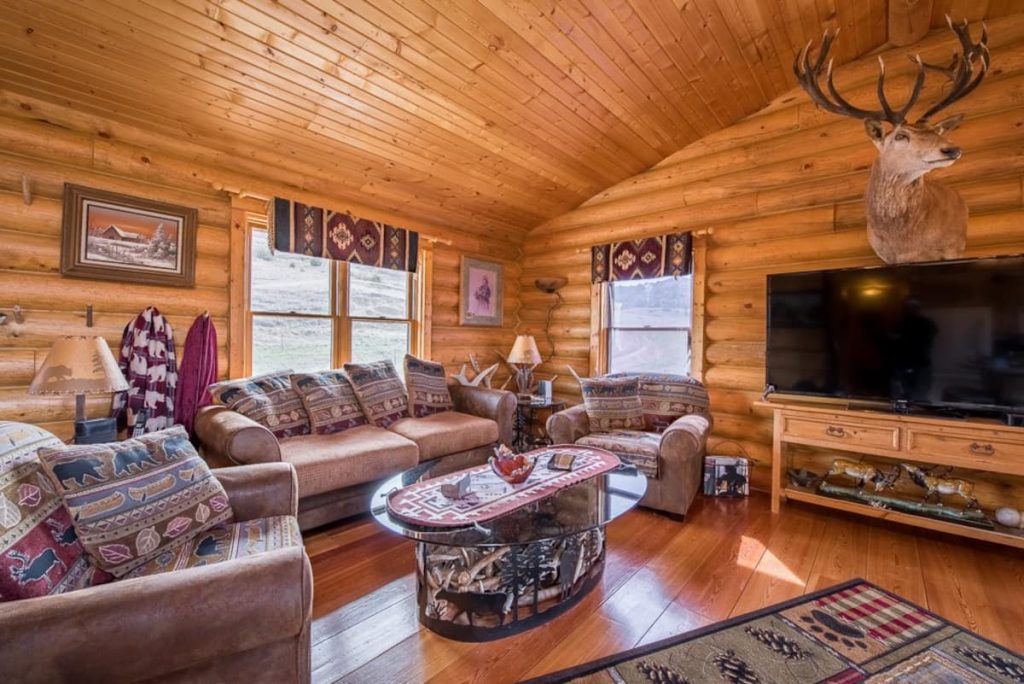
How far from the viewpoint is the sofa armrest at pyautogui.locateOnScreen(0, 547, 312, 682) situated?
94 centimetres

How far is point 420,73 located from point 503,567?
267 cm

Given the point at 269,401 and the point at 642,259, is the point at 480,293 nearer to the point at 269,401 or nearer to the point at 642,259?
the point at 642,259

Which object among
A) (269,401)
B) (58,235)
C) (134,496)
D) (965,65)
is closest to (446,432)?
(269,401)

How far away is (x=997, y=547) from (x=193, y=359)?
502cm

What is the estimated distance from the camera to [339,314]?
3773 millimetres

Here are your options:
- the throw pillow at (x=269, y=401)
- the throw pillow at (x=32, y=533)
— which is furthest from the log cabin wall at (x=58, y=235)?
the throw pillow at (x=32, y=533)

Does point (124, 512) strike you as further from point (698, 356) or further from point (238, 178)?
point (698, 356)

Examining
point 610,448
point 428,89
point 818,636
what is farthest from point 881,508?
point 428,89

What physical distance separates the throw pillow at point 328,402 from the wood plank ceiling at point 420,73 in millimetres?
1525

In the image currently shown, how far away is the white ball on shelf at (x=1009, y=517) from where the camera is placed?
2455 mm

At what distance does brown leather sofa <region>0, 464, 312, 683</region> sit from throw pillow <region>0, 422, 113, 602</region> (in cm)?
19

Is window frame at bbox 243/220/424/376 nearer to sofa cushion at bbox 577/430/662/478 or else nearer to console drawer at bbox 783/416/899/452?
sofa cushion at bbox 577/430/662/478

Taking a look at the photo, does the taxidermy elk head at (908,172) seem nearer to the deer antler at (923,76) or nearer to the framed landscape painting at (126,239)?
the deer antler at (923,76)

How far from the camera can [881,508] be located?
2.66m
